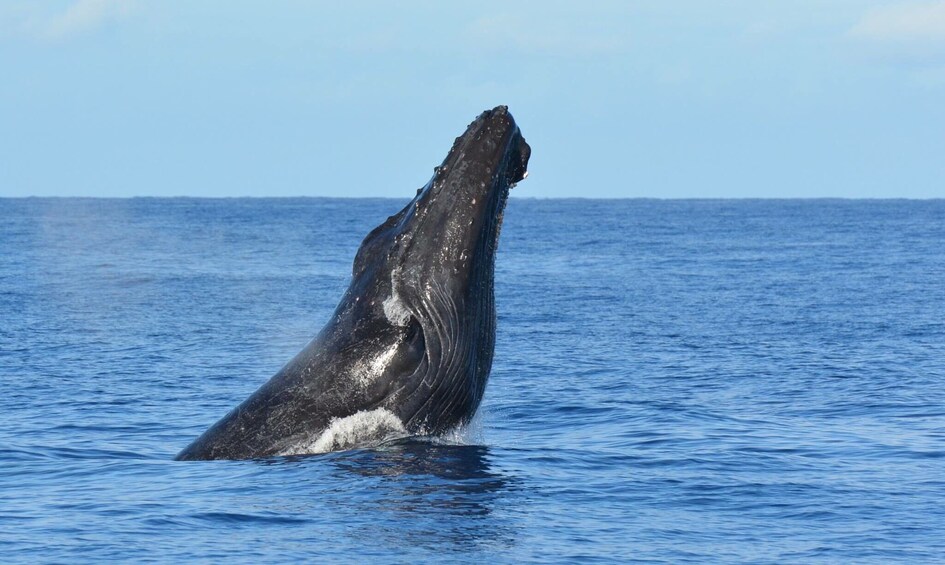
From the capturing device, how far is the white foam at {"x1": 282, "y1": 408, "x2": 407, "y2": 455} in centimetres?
1322

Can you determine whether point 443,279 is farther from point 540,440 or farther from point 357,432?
point 540,440

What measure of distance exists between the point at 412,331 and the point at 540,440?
373 centimetres

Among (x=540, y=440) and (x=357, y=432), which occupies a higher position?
(x=357, y=432)

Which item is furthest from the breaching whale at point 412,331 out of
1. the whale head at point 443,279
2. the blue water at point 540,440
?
the blue water at point 540,440

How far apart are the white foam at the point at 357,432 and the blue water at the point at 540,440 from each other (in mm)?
157

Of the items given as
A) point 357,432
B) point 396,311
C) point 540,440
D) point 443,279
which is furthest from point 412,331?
point 540,440

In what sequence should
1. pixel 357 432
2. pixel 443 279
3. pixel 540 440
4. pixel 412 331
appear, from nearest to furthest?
1. pixel 443 279
2. pixel 412 331
3. pixel 357 432
4. pixel 540 440

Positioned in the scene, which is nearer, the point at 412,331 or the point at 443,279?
the point at 443,279

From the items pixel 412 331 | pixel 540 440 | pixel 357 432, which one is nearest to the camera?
pixel 412 331

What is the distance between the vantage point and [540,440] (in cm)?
1616

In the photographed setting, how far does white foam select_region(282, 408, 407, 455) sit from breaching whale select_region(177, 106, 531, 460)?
0.04 feet

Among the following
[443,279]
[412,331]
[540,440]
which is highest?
[443,279]

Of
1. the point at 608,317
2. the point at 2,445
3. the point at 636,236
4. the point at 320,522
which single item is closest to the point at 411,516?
the point at 320,522

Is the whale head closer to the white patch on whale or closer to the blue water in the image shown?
the white patch on whale
